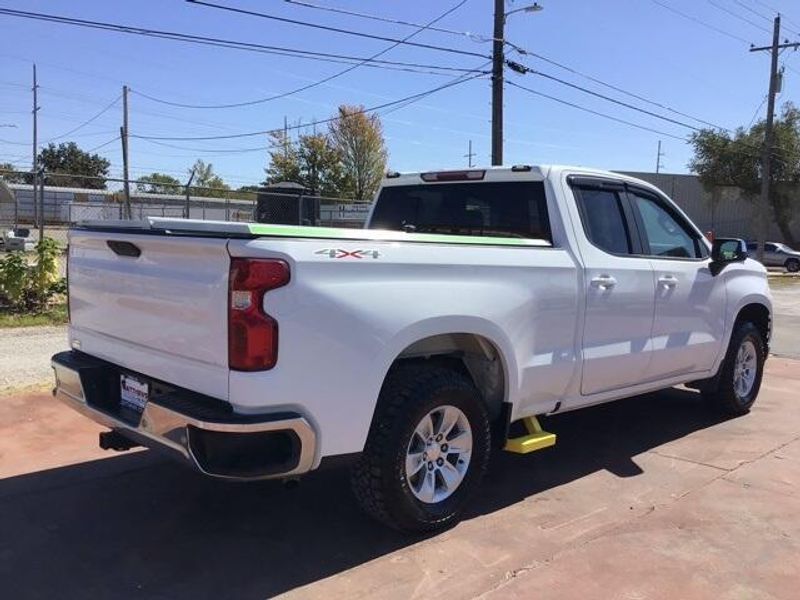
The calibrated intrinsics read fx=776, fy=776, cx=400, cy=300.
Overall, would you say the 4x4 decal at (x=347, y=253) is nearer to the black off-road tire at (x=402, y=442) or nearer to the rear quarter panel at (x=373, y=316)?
the rear quarter panel at (x=373, y=316)

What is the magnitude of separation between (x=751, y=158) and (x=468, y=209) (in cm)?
4974

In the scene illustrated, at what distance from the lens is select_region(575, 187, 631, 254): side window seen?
202 inches

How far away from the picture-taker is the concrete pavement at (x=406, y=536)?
11.9ft

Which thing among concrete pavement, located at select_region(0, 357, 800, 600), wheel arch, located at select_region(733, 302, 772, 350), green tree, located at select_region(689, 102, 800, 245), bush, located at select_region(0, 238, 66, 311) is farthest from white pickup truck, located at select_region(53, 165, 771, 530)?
green tree, located at select_region(689, 102, 800, 245)

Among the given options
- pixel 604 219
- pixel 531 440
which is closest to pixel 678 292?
pixel 604 219

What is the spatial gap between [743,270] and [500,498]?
326cm

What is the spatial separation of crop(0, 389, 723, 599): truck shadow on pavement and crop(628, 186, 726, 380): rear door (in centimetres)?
83

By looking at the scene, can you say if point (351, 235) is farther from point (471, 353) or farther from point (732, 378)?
point (732, 378)

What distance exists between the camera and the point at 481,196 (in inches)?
211

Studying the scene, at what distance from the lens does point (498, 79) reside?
1903 cm

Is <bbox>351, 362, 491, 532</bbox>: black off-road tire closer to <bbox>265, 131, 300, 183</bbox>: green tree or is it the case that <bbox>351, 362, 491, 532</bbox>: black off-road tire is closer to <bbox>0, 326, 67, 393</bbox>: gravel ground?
<bbox>0, 326, 67, 393</bbox>: gravel ground

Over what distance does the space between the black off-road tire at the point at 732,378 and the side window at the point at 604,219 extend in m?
1.92

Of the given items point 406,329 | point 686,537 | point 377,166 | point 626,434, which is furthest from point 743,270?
point 377,166

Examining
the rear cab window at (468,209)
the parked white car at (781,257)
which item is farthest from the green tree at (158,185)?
the parked white car at (781,257)
